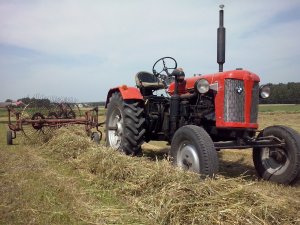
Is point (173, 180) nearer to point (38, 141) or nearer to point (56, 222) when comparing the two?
point (56, 222)

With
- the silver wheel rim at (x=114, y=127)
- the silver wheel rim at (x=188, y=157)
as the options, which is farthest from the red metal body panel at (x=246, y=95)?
the silver wheel rim at (x=114, y=127)

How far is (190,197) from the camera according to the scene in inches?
155

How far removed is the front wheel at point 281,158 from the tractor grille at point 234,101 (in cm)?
70

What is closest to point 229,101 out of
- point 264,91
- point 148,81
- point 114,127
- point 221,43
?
point 264,91

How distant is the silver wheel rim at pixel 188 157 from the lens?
5074mm

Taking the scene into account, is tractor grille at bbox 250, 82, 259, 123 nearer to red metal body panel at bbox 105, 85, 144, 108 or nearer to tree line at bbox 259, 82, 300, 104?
red metal body panel at bbox 105, 85, 144, 108

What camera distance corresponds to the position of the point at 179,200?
3855 mm

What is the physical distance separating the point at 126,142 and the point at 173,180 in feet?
8.16

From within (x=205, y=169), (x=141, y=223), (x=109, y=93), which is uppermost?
(x=109, y=93)

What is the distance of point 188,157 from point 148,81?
3083 millimetres

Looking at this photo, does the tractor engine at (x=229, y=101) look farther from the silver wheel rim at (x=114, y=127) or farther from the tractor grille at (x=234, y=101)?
the silver wheel rim at (x=114, y=127)

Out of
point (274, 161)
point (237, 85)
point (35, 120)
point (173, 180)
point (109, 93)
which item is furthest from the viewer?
point (35, 120)

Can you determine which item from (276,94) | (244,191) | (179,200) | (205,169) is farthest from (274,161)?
(276,94)

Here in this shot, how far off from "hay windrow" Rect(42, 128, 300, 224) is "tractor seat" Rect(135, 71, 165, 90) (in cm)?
242
